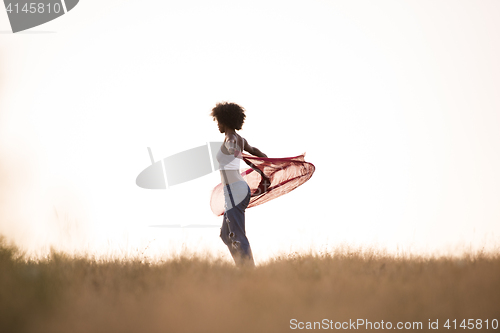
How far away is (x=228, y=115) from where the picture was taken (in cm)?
540

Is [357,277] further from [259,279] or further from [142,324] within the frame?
[142,324]

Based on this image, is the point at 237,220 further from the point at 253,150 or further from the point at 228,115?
the point at 228,115

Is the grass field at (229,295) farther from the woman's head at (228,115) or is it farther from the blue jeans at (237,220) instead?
the woman's head at (228,115)

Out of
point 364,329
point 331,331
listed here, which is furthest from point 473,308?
point 331,331

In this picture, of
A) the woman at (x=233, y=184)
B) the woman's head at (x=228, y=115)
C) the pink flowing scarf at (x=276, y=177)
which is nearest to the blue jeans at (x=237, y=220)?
the woman at (x=233, y=184)

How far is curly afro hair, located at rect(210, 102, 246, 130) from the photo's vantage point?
213 inches

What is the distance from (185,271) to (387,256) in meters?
2.95

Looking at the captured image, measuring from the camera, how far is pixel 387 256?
6090mm

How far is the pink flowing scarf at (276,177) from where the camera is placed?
6.07 meters

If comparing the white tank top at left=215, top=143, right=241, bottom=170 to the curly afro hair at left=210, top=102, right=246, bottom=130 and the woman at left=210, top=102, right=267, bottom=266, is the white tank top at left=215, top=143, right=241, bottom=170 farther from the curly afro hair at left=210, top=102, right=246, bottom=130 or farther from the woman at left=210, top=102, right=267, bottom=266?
the curly afro hair at left=210, top=102, right=246, bottom=130

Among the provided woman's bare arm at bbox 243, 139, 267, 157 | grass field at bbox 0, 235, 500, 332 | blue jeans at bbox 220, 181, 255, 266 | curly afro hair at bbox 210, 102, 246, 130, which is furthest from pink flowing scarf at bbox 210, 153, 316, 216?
grass field at bbox 0, 235, 500, 332

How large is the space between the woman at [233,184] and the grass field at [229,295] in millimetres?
293

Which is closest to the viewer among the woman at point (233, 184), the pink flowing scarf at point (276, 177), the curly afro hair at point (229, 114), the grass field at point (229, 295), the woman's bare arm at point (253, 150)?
the grass field at point (229, 295)

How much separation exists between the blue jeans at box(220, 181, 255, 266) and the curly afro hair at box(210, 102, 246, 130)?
2.50 feet
